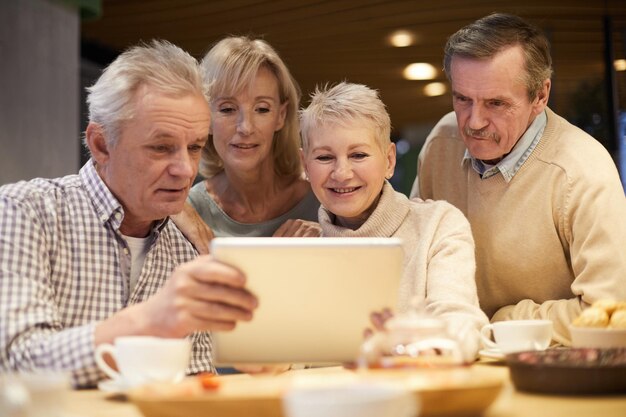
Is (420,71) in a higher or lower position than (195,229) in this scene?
higher

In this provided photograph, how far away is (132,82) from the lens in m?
2.23

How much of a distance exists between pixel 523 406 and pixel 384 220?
1224mm

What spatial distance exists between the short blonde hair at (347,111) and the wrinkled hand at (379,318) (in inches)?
41.1

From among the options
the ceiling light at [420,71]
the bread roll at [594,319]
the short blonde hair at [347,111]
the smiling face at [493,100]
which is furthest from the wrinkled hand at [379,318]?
the ceiling light at [420,71]

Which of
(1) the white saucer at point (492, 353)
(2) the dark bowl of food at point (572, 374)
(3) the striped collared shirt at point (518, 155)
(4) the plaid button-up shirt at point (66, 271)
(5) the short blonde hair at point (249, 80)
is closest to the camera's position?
(2) the dark bowl of food at point (572, 374)

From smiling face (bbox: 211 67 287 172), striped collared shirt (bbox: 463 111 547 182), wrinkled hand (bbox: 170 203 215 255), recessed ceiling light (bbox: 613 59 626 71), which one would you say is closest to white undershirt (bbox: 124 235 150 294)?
wrinkled hand (bbox: 170 203 215 255)

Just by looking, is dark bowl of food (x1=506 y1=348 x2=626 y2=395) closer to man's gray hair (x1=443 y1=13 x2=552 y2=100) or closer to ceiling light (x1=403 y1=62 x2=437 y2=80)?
man's gray hair (x1=443 y1=13 x2=552 y2=100)

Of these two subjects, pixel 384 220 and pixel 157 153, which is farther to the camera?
pixel 384 220

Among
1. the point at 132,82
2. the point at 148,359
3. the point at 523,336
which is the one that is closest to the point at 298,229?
the point at 132,82

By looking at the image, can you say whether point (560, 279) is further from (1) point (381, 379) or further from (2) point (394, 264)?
(1) point (381, 379)

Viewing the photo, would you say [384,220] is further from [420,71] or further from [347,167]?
[420,71]

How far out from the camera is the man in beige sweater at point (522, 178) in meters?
2.69

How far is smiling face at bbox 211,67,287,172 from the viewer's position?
3.06m

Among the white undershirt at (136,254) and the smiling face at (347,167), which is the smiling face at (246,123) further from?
the white undershirt at (136,254)
